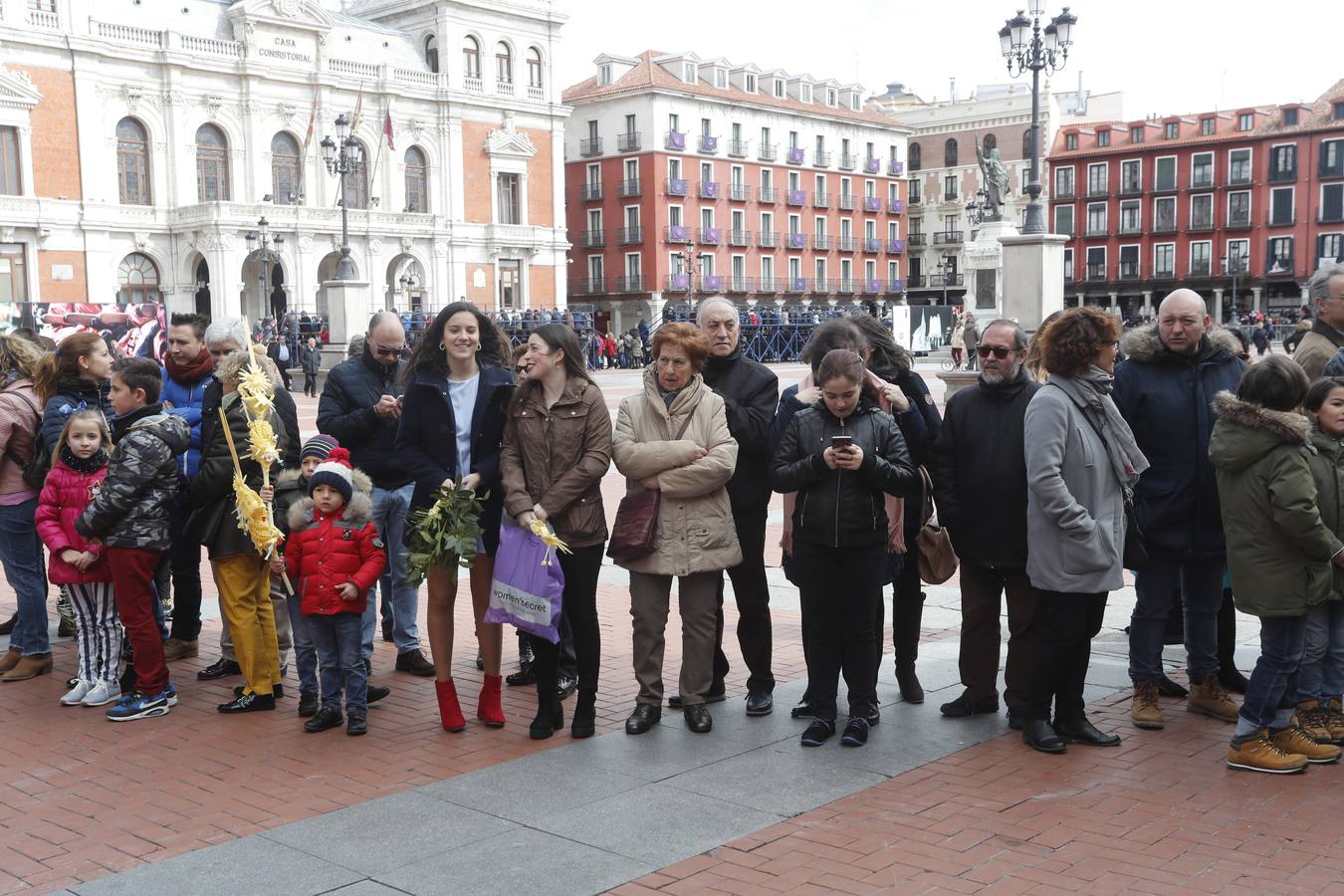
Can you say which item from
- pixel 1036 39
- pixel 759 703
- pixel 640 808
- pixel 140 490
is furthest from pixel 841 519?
pixel 1036 39

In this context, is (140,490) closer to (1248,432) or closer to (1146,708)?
(1146,708)

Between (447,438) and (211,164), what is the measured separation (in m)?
45.6

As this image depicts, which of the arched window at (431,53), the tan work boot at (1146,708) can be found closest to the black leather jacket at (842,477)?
the tan work boot at (1146,708)

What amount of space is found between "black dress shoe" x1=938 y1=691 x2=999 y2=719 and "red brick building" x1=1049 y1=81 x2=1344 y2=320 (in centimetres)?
6320

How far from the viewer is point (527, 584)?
17.5 feet

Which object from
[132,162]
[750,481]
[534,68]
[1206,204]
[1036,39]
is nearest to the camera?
[750,481]

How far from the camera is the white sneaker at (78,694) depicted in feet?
20.1

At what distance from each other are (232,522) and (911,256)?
71.1m

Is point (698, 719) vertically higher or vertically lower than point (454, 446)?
lower

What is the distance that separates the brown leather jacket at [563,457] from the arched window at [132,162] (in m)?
44.4

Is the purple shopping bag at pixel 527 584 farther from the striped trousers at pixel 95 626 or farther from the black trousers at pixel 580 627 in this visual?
the striped trousers at pixel 95 626

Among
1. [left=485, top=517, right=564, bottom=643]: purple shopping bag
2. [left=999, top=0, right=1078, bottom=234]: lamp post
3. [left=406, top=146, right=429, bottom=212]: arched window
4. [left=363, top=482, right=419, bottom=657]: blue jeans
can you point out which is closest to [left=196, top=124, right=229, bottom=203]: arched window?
[left=406, top=146, right=429, bottom=212]: arched window

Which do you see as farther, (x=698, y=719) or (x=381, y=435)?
(x=381, y=435)

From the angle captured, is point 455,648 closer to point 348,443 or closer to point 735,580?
point 348,443
